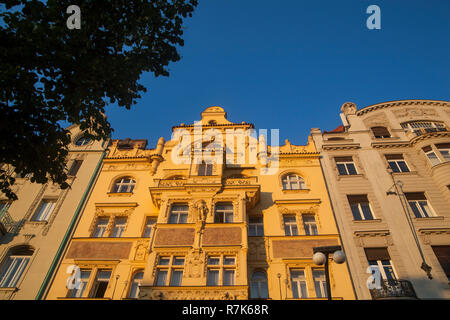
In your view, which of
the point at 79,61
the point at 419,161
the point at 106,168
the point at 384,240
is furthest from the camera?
the point at 106,168

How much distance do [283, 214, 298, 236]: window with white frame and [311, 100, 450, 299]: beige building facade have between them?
2.59m

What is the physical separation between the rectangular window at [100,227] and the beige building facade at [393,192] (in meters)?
14.6

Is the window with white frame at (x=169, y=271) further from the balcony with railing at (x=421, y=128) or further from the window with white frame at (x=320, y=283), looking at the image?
the balcony with railing at (x=421, y=128)

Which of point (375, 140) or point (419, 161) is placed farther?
point (375, 140)

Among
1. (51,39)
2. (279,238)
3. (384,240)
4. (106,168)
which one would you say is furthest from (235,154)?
(51,39)

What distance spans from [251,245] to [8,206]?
52.8 feet

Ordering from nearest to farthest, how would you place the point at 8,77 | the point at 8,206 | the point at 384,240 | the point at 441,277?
the point at 8,77 < the point at 441,277 < the point at 384,240 < the point at 8,206

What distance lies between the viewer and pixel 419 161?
2150 cm

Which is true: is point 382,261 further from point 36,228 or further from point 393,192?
point 36,228

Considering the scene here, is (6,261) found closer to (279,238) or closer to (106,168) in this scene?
(106,168)

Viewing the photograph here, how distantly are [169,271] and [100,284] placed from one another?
4172mm

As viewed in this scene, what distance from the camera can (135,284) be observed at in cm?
1645

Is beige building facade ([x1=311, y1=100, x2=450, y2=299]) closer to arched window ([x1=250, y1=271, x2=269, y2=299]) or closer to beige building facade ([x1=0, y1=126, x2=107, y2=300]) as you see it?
arched window ([x1=250, y1=271, x2=269, y2=299])

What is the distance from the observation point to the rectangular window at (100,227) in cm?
1905
